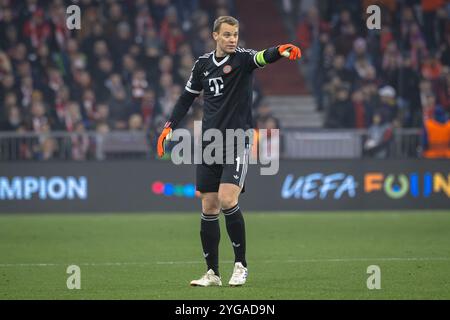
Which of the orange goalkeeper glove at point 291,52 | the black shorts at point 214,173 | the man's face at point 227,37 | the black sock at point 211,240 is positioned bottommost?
the black sock at point 211,240

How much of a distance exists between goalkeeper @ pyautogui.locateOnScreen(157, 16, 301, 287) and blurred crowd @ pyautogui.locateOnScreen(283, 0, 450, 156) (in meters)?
11.4

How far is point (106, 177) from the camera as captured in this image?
63.2ft

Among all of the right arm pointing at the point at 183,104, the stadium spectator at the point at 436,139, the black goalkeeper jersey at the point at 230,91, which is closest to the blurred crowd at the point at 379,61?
the stadium spectator at the point at 436,139

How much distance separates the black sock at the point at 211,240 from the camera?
9734 millimetres

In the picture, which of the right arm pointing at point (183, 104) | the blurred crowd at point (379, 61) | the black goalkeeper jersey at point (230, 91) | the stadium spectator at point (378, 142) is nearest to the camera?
the black goalkeeper jersey at point (230, 91)

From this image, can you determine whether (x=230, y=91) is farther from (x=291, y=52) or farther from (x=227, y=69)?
(x=291, y=52)

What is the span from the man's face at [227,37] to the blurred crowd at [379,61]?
11.6 m

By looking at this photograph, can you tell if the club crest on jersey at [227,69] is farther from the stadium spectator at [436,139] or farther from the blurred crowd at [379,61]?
the blurred crowd at [379,61]

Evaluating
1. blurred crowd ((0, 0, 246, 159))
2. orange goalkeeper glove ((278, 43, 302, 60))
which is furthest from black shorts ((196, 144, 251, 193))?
blurred crowd ((0, 0, 246, 159))

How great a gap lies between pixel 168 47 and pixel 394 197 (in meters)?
5.90

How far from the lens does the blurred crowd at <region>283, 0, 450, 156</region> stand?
853 inches

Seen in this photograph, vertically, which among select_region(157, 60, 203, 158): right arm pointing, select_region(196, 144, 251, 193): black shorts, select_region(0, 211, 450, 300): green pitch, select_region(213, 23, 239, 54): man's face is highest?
select_region(213, 23, 239, 54): man's face

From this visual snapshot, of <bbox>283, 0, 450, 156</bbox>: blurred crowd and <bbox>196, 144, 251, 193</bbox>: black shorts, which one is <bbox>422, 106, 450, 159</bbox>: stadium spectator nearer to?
<bbox>283, 0, 450, 156</bbox>: blurred crowd

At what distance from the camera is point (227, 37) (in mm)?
9555
